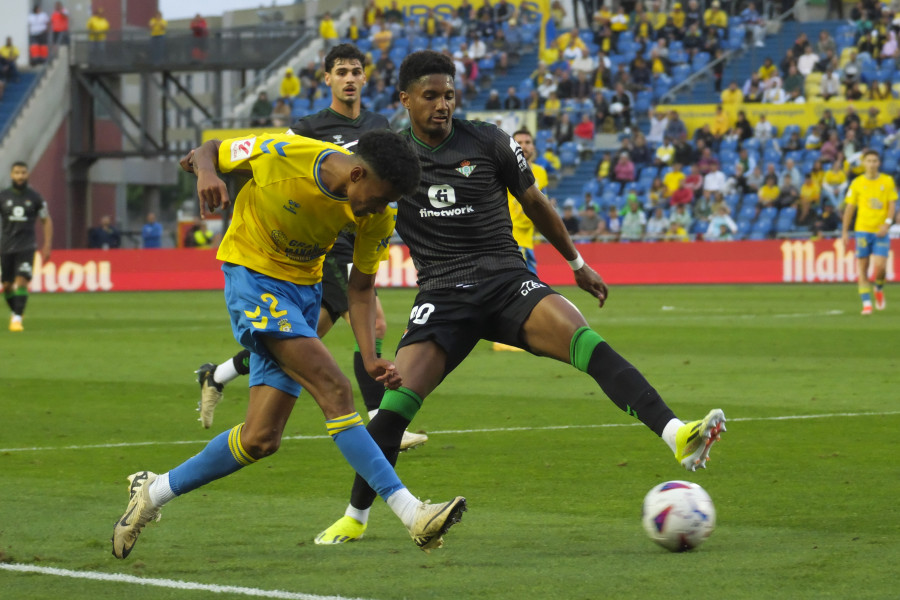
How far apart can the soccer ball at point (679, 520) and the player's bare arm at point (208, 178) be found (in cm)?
208

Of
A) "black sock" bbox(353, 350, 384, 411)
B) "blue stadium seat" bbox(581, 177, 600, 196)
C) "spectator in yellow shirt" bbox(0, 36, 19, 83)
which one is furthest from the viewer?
"spectator in yellow shirt" bbox(0, 36, 19, 83)

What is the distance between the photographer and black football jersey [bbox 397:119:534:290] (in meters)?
6.52

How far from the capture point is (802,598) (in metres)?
4.79

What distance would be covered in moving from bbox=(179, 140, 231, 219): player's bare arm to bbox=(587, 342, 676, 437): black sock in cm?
178

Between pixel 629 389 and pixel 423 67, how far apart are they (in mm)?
1706

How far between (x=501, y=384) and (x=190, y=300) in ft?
49.9

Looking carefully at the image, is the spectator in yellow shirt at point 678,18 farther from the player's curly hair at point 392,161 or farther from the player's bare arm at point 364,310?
the player's curly hair at point 392,161

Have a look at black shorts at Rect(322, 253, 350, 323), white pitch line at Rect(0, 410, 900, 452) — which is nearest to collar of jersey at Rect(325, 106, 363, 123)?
black shorts at Rect(322, 253, 350, 323)

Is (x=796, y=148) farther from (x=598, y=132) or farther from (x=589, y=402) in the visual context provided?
(x=589, y=402)

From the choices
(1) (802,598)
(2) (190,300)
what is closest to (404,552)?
(1) (802,598)

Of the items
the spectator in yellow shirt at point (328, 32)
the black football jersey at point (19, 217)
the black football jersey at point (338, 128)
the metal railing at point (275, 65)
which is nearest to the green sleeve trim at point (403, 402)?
the black football jersey at point (338, 128)

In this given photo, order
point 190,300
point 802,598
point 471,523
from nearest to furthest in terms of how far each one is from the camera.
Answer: point 802,598
point 471,523
point 190,300

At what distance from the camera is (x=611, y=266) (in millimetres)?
29672

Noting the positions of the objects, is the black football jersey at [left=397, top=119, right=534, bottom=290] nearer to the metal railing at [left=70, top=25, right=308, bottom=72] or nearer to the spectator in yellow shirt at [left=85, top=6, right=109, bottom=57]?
the metal railing at [left=70, top=25, right=308, bottom=72]
